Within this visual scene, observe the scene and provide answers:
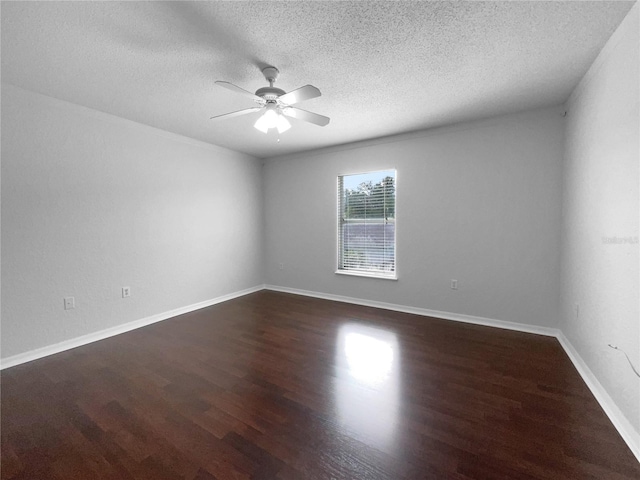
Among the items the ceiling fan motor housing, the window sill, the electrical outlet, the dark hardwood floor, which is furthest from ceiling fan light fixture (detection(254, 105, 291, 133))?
the electrical outlet

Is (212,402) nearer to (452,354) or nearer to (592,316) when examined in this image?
(452,354)

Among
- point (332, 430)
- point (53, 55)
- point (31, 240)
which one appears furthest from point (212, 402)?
point (53, 55)

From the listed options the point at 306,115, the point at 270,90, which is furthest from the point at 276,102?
the point at 306,115

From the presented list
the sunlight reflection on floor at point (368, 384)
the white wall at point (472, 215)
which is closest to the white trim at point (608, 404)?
the white wall at point (472, 215)

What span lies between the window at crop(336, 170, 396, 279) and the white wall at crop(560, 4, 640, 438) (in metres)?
1.98

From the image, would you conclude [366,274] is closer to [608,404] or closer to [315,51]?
[608,404]

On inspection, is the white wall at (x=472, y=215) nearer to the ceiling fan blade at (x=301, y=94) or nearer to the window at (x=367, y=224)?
the window at (x=367, y=224)

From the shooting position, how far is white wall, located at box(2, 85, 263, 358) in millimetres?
2469

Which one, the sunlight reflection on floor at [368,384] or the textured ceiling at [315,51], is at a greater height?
A: the textured ceiling at [315,51]

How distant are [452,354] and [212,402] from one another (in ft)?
7.03

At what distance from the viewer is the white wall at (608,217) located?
1.56 meters

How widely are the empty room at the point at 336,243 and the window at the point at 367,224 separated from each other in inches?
1.5

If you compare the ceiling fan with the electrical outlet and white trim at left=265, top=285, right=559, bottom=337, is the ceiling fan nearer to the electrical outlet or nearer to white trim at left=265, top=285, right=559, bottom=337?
the electrical outlet

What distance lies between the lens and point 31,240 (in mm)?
2547
